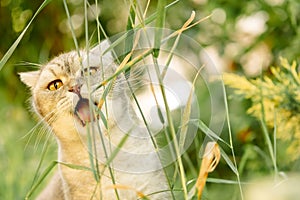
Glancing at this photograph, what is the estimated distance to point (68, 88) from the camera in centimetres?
125

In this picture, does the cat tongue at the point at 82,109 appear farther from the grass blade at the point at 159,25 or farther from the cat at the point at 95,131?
the grass blade at the point at 159,25

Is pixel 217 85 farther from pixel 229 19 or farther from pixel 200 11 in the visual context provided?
pixel 200 11

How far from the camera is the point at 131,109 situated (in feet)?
4.45

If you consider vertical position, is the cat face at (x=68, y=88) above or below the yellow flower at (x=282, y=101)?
above

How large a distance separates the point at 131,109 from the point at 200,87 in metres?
1.32

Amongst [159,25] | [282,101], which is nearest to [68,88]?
[159,25]

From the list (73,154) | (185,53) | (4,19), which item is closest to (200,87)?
(185,53)

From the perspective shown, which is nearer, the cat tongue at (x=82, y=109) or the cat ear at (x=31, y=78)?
the cat tongue at (x=82, y=109)

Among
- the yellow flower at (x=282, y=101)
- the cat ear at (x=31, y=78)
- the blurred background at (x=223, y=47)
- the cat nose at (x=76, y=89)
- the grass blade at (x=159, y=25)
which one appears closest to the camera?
the grass blade at (x=159, y=25)

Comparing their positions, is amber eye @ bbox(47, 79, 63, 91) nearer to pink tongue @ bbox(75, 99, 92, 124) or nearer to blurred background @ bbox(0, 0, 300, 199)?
pink tongue @ bbox(75, 99, 92, 124)

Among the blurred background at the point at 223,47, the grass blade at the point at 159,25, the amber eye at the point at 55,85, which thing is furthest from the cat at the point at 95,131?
the blurred background at the point at 223,47

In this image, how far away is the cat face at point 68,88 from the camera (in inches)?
48.2

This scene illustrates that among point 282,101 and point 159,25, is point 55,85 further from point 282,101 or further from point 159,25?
point 282,101

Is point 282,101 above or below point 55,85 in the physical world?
below
